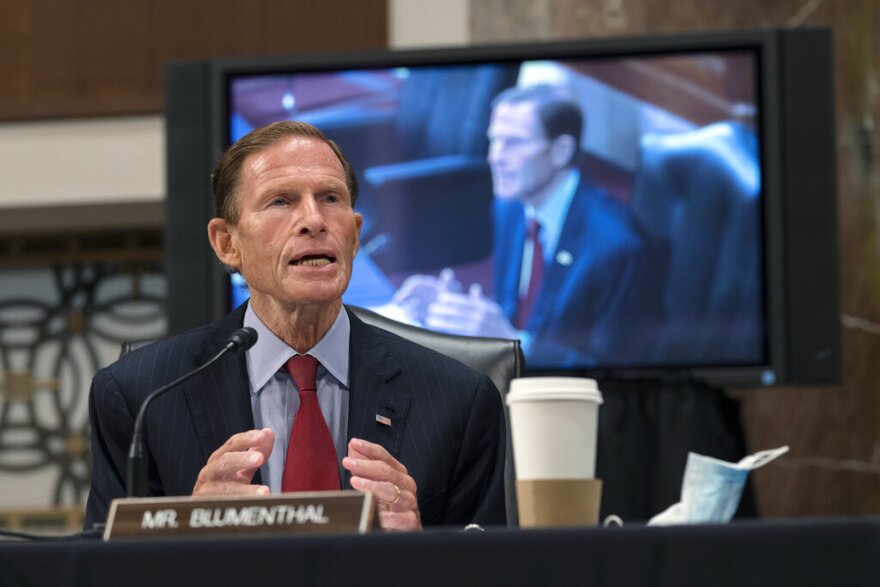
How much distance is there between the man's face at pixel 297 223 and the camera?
191cm

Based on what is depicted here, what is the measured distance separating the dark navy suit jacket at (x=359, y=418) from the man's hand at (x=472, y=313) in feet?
6.88

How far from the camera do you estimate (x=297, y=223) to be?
192cm

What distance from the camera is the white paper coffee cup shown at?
1420 millimetres

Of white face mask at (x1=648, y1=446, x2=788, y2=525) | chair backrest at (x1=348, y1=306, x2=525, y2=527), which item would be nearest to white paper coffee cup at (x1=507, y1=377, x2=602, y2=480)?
white face mask at (x1=648, y1=446, x2=788, y2=525)

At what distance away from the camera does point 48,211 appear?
18.5 feet

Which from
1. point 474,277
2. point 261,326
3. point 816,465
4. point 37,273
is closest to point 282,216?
point 261,326

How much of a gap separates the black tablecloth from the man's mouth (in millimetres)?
852

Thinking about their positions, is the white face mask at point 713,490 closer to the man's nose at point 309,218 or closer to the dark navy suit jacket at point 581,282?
the man's nose at point 309,218

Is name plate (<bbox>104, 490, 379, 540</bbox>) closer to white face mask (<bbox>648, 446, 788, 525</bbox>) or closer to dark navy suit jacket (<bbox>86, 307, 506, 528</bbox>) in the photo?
white face mask (<bbox>648, 446, 788, 525</bbox>)

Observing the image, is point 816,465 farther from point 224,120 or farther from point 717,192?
point 224,120

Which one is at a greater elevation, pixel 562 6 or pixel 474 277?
pixel 562 6

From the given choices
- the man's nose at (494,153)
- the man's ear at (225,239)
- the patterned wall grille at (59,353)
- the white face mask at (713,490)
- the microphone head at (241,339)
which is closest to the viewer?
the white face mask at (713,490)

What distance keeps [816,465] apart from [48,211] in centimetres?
304

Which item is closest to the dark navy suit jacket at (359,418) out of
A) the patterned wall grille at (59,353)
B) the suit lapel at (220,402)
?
the suit lapel at (220,402)
